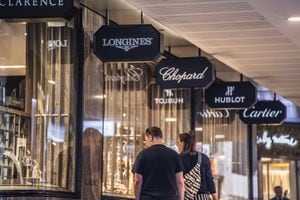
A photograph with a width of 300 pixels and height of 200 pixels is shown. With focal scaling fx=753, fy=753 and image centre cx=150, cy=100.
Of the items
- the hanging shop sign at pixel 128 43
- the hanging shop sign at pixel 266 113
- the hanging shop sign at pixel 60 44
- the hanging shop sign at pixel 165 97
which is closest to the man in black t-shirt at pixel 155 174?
the hanging shop sign at pixel 128 43

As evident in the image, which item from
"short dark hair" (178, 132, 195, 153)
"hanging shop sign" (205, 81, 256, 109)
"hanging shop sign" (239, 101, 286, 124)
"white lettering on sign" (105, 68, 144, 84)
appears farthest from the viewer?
"hanging shop sign" (239, 101, 286, 124)

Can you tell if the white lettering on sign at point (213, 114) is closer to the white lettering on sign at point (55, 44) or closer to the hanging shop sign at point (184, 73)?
the hanging shop sign at point (184, 73)

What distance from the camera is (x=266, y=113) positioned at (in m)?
14.4

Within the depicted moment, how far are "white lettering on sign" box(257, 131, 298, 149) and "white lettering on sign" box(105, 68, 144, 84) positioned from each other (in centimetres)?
760

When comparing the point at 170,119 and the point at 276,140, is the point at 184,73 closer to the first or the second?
the point at 170,119

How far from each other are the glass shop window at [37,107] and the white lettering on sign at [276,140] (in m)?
10.3

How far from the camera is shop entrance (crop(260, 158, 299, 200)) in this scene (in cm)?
1872

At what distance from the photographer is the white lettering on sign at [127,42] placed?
8320 mm

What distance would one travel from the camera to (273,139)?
18.6 metres

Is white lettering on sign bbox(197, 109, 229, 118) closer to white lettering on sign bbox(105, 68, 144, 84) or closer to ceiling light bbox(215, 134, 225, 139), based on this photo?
ceiling light bbox(215, 134, 225, 139)

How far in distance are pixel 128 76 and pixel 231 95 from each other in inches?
81.1

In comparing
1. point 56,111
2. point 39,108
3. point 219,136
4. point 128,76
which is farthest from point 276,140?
point 39,108

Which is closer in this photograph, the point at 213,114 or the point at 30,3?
the point at 30,3

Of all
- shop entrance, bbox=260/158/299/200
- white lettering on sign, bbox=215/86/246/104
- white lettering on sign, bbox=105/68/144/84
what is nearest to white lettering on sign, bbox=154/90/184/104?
white lettering on sign, bbox=215/86/246/104
